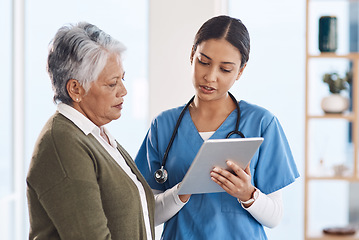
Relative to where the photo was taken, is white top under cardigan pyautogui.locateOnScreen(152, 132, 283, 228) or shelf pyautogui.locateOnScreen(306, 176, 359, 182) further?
shelf pyautogui.locateOnScreen(306, 176, 359, 182)

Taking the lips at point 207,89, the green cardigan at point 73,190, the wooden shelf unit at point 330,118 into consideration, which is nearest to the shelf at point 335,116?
the wooden shelf unit at point 330,118

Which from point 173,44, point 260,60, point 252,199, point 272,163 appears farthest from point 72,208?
point 260,60

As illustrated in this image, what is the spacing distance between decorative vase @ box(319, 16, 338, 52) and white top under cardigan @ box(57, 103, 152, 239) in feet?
5.46

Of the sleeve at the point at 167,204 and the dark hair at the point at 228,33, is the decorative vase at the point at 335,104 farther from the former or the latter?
the sleeve at the point at 167,204

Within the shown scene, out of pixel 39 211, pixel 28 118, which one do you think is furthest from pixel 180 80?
pixel 39 211

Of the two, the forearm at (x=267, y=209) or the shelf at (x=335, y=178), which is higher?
the forearm at (x=267, y=209)

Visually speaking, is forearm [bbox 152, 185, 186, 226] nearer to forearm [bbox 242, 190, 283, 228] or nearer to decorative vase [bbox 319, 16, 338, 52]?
forearm [bbox 242, 190, 283, 228]

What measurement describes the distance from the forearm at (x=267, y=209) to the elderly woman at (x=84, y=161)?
0.34 meters

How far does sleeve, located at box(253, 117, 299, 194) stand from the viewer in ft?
5.52

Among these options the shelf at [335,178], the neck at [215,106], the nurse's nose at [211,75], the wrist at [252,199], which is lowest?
the shelf at [335,178]

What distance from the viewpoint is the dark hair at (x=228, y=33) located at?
1625mm

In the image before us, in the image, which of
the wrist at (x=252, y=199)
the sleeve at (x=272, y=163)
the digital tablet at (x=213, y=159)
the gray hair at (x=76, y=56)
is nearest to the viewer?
the gray hair at (x=76, y=56)

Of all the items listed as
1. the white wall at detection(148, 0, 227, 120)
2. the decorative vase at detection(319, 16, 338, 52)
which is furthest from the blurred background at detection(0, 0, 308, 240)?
the decorative vase at detection(319, 16, 338, 52)

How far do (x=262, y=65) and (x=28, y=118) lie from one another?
170 centimetres
